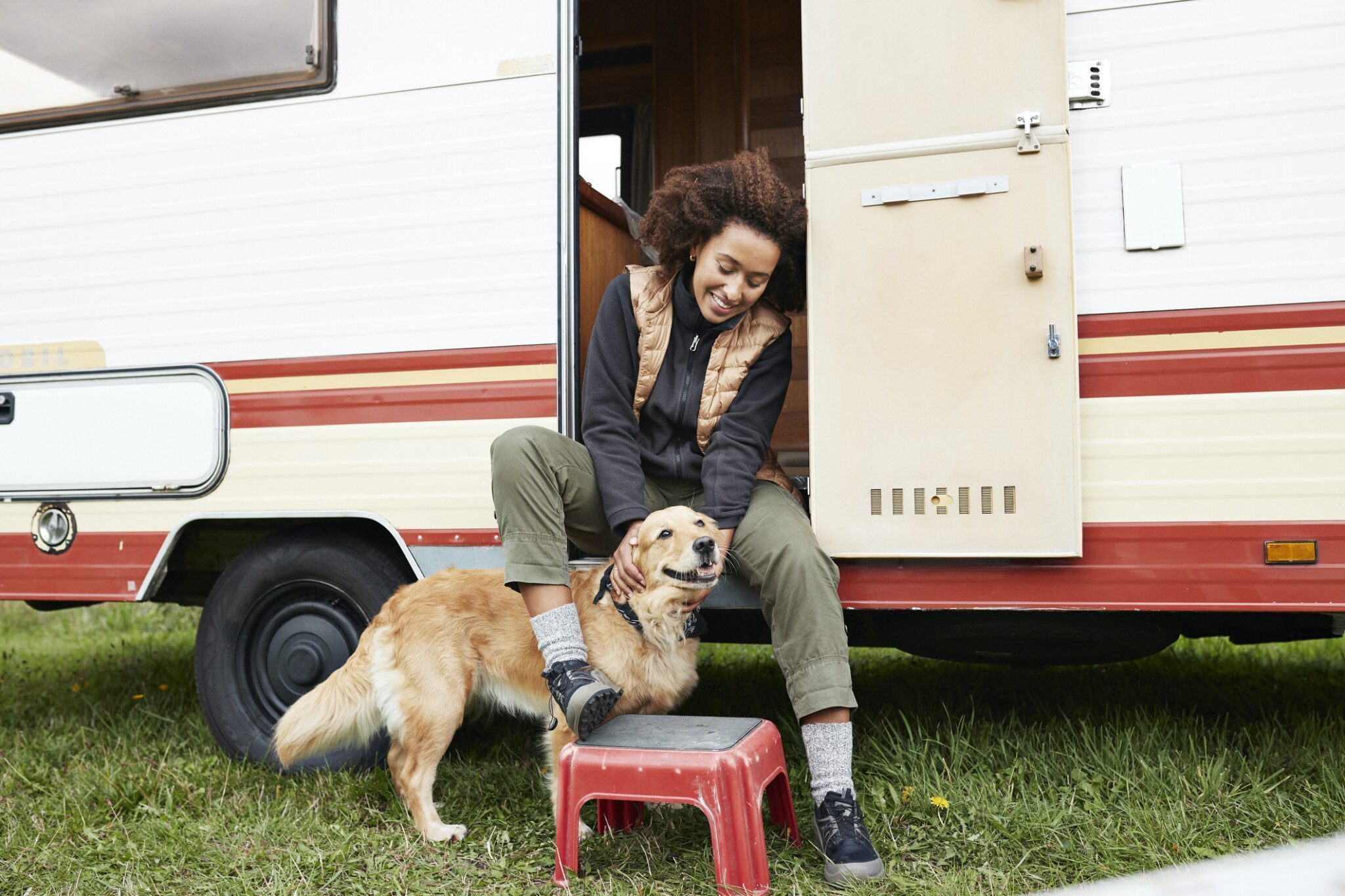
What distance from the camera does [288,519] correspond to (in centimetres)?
302

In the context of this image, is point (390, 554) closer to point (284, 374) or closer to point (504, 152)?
point (284, 374)

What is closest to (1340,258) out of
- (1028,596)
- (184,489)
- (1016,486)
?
(1016,486)

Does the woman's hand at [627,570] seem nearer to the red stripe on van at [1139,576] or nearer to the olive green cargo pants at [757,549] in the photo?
the olive green cargo pants at [757,549]

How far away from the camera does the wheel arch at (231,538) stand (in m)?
2.92

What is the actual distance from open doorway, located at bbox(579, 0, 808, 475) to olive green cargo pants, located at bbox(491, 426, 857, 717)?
61.7 inches

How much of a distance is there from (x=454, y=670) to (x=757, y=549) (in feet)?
2.99

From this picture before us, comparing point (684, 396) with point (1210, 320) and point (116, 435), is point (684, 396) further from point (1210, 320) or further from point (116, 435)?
point (116, 435)

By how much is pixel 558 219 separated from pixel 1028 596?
1.68 meters

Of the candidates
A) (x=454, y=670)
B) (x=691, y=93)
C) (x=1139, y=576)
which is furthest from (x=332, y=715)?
(x=691, y=93)

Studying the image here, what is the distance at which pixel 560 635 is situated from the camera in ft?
7.69

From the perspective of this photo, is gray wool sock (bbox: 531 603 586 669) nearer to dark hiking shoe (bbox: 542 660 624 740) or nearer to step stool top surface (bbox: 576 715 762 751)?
dark hiking shoe (bbox: 542 660 624 740)

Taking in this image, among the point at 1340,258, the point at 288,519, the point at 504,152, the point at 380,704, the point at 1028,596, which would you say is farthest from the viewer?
the point at 288,519

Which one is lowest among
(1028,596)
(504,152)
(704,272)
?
(1028,596)

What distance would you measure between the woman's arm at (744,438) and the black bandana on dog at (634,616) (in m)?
0.26
